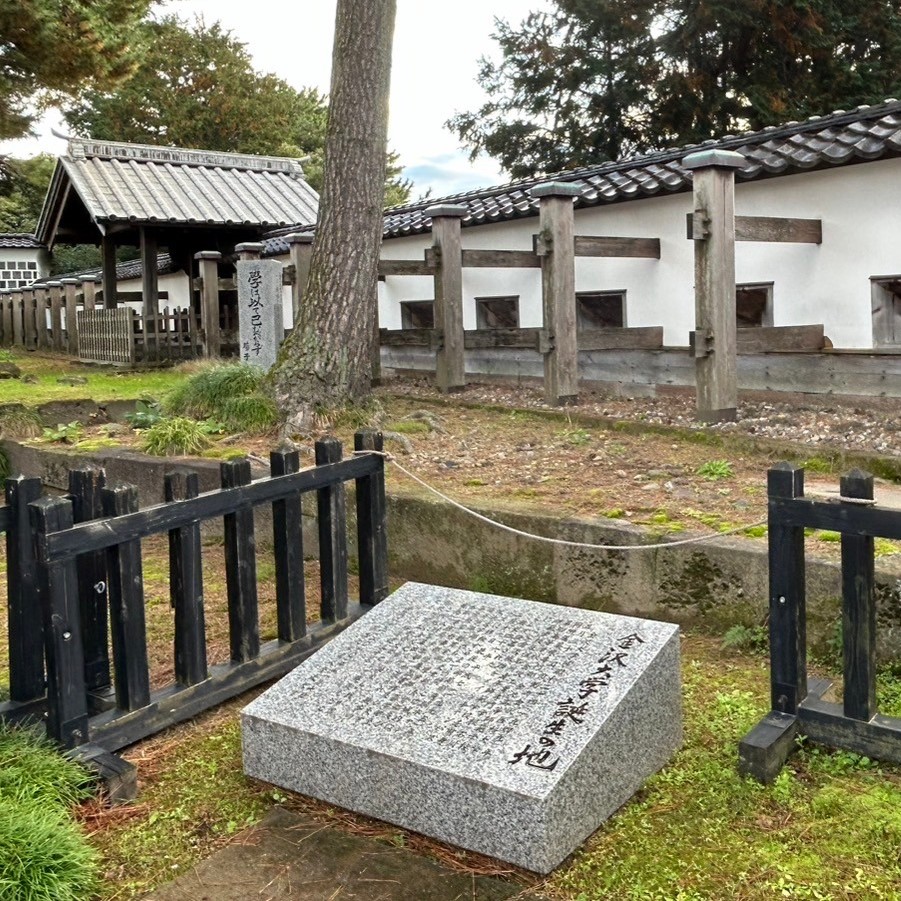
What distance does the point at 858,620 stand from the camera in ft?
10.4

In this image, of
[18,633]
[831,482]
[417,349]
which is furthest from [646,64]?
[18,633]

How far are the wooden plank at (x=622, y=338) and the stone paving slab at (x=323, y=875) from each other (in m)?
7.08

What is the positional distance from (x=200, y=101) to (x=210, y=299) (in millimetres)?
17220

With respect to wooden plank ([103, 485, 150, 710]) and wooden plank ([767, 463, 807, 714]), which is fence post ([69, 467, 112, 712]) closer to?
wooden plank ([103, 485, 150, 710])

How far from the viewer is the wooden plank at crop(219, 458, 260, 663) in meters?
3.96

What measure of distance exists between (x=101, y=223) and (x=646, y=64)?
35.9ft

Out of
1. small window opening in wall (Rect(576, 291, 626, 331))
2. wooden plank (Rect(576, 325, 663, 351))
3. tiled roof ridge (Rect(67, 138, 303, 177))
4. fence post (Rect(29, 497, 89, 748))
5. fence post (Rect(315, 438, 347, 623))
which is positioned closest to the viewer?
fence post (Rect(29, 497, 89, 748))

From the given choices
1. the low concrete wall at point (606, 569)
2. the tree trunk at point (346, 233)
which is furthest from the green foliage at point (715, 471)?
the tree trunk at point (346, 233)

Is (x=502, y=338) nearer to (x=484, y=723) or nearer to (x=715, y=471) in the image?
(x=715, y=471)

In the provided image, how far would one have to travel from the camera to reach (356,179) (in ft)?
26.4

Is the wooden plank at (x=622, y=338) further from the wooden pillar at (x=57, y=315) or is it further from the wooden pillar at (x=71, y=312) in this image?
the wooden pillar at (x=57, y=315)

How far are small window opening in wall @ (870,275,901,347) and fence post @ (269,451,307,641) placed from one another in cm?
607

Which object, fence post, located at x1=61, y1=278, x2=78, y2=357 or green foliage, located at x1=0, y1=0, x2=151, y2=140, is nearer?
green foliage, located at x1=0, y1=0, x2=151, y2=140

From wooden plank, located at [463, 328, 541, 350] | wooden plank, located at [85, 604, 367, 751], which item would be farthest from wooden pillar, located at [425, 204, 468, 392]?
wooden plank, located at [85, 604, 367, 751]
